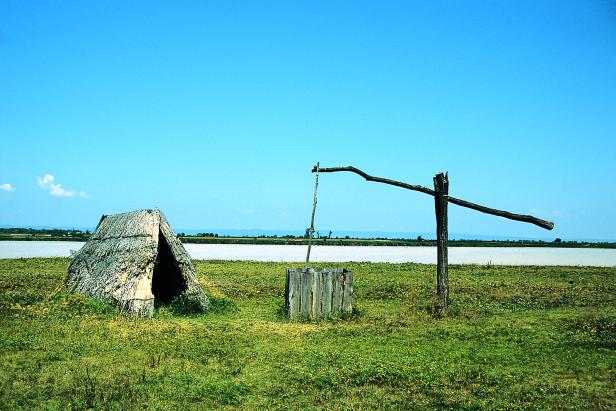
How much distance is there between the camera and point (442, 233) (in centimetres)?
1967

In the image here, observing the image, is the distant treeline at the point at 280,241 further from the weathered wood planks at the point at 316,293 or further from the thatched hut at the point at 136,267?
the weathered wood planks at the point at 316,293

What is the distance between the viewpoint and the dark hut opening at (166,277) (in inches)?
784

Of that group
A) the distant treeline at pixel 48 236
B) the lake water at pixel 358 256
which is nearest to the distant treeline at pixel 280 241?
the distant treeline at pixel 48 236

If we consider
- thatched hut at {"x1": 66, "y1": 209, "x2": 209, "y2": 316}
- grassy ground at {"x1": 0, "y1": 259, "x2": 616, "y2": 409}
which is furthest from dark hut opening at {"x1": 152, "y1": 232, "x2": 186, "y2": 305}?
grassy ground at {"x1": 0, "y1": 259, "x2": 616, "y2": 409}

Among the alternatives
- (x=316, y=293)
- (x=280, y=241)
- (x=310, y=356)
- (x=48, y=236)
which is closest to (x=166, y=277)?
(x=316, y=293)

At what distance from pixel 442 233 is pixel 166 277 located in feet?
34.7

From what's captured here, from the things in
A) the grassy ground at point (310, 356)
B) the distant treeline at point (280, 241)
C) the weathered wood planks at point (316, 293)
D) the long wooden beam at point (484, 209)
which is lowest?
the grassy ground at point (310, 356)

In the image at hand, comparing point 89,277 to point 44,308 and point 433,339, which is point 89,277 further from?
point 433,339

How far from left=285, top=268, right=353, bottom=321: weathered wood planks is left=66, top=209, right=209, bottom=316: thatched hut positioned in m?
3.50

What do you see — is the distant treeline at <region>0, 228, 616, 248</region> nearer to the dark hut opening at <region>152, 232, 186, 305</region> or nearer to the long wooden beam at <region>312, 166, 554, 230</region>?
the dark hut opening at <region>152, 232, 186, 305</region>

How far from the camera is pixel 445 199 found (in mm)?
19938

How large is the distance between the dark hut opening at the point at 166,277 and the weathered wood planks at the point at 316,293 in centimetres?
413

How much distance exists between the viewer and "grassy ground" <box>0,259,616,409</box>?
9.60 metres

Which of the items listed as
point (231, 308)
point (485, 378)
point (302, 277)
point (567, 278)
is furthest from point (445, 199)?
point (567, 278)
